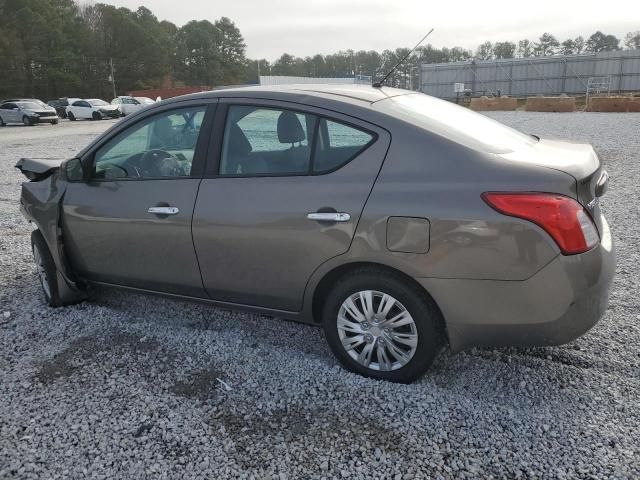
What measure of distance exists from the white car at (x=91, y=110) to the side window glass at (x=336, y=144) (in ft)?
122

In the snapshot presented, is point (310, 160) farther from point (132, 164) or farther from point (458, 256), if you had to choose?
point (132, 164)

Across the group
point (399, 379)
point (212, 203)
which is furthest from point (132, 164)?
point (399, 379)

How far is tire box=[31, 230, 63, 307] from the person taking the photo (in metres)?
4.18

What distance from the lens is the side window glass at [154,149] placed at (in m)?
3.47

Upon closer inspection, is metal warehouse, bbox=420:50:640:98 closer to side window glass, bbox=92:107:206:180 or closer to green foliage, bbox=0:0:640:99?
green foliage, bbox=0:0:640:99

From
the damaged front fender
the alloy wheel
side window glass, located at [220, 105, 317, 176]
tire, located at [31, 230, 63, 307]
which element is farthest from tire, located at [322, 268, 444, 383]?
tire, located at [31, 230, 63, 307]

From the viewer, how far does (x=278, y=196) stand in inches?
120

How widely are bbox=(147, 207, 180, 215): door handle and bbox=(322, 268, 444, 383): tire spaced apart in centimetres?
114

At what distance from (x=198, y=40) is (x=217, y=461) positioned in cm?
9575

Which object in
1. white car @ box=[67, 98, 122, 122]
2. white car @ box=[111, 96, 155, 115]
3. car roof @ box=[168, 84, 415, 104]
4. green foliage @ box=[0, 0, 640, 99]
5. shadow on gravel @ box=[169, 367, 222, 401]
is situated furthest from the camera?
green foliage @ box=[0, 0, 640, 99]

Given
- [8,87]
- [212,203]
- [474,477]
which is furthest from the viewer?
[8,87]

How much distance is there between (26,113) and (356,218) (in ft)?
114

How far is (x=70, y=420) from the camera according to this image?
9.29ft

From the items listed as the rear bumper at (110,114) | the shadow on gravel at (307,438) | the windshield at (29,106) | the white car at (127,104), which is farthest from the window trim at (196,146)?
the white car at (127,104)
